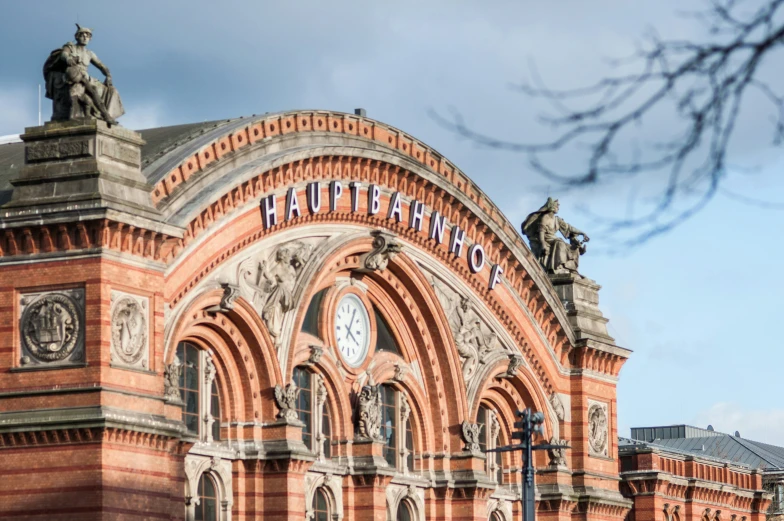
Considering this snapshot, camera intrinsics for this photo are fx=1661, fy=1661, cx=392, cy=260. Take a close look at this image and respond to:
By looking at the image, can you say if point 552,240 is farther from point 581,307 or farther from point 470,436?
point 470,436

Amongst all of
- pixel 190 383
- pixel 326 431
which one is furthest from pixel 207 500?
pixel 326 431

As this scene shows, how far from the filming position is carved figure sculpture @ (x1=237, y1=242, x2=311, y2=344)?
132ft

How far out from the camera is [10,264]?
113ft

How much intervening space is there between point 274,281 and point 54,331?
8185 mm

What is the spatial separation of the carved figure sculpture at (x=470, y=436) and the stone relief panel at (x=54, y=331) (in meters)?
17.4

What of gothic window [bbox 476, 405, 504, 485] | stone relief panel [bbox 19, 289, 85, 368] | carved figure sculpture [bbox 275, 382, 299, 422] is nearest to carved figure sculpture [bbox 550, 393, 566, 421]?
gothic window [bbox 476, 405, 504, 485]

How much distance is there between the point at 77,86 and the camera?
116 ft

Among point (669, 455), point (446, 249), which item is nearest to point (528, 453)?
point (446, 249)

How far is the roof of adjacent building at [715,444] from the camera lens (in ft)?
281

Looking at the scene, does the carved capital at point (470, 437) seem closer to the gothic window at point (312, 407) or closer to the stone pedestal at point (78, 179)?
the gothic window at point (312, 407)

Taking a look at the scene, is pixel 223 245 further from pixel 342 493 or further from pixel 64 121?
pixel 342 493

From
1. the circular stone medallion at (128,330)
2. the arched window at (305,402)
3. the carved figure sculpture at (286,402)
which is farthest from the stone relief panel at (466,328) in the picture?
the circular stone medallion at (128,330)

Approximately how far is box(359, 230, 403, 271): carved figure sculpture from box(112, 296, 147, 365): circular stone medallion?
1142 cm

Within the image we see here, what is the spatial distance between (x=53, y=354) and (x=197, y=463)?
636cm
